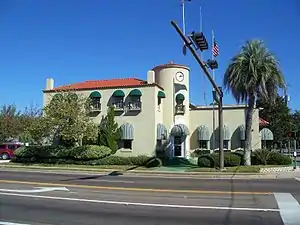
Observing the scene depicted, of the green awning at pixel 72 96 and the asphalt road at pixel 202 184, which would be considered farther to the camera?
the green awning at pixel 72 96

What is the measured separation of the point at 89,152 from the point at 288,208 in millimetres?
25243

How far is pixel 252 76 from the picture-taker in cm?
3064

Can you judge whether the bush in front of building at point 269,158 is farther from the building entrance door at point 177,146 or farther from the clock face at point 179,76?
the clock face at point 179,76

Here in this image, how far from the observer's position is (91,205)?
44.1ft

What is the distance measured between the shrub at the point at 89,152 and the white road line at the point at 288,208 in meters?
21.9

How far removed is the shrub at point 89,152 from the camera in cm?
3572

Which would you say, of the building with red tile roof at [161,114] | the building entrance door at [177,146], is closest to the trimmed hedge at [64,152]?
the building with red tile roof at [161,114]

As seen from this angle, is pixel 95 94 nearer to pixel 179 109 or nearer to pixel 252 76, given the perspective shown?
pixel 179 109

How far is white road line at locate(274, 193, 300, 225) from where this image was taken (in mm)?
10281

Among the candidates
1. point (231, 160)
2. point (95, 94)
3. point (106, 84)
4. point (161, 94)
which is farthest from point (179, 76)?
point (231, 160)

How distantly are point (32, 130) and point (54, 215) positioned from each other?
26587 mm

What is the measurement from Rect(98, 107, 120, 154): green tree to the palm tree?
38.6 feet

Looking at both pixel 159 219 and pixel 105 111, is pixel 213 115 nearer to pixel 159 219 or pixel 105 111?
pixel 105 111

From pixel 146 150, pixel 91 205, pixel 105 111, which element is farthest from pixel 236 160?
pixel 91 205
